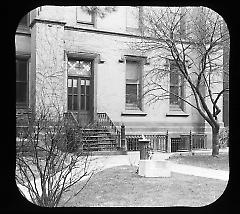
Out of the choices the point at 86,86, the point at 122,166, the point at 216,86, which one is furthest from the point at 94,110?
the point at 216,86

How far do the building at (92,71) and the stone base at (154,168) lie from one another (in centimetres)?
24

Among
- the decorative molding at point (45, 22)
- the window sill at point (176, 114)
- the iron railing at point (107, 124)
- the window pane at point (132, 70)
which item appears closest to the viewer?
the decorative molding at point (45, 22)

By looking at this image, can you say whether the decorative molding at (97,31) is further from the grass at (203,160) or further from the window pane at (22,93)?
the grass at (203,160)

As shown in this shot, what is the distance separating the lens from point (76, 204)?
2334mm

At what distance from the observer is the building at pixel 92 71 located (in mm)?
2531

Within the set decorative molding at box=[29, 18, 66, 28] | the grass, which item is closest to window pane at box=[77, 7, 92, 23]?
decorative molding at box=[29, 18, 66, 28]

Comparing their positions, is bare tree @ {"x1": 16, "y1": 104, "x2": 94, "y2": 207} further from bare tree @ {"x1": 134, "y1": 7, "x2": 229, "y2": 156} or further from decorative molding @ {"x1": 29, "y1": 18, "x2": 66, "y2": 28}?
bare tree @ {"x1": 134, "y1": 7, "x2": 229, "y2": 156}

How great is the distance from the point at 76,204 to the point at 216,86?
136cm

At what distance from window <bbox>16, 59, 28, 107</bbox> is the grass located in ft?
3.86

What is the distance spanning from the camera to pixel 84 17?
8.40 ft

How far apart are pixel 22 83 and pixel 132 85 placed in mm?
857

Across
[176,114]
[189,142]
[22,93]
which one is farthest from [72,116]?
[189,142]

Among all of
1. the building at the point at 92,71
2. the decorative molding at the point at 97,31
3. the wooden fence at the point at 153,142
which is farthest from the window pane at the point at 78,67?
the wooden fence at the point at 153,142

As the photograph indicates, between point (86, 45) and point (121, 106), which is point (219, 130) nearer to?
point (121, 106)
